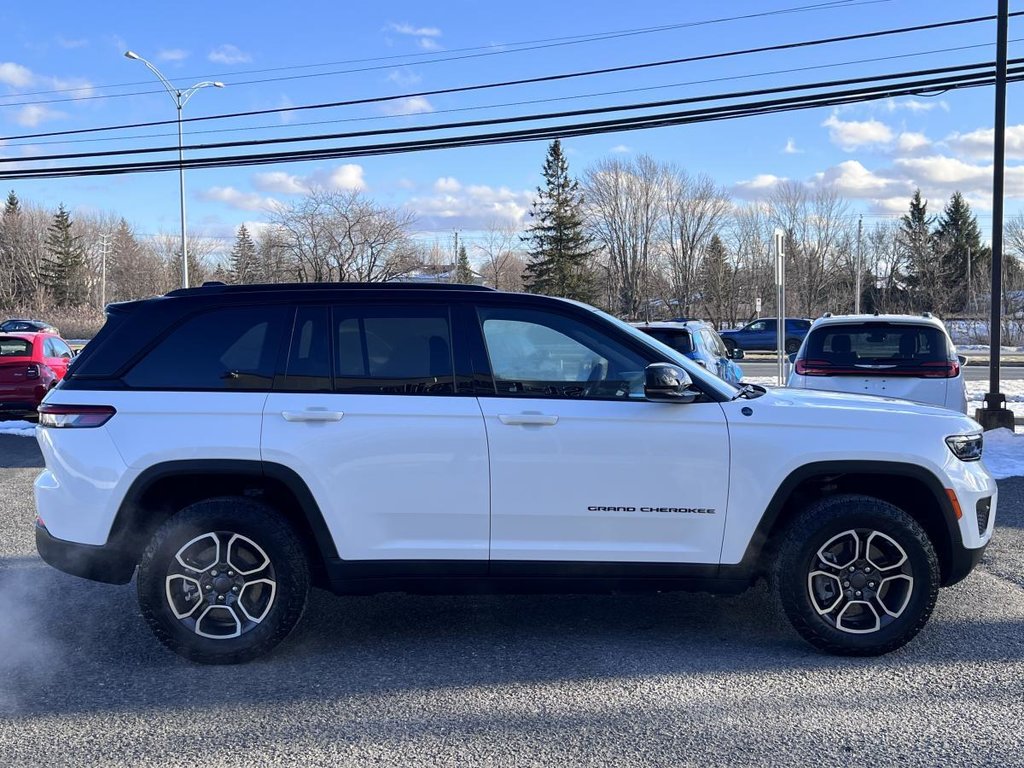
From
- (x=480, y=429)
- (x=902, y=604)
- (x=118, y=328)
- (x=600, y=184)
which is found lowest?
(x=902, y=604)

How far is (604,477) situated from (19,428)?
40.1ft

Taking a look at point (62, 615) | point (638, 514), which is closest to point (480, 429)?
point (638, 514)

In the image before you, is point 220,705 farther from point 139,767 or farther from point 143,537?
point 143,537

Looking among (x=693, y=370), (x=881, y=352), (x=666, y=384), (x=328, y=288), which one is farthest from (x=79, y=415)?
(x=881, y=352)

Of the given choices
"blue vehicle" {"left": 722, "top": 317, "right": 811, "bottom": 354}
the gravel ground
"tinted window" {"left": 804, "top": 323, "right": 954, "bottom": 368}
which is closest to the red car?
the gravel ground

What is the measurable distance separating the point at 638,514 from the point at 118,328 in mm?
2818

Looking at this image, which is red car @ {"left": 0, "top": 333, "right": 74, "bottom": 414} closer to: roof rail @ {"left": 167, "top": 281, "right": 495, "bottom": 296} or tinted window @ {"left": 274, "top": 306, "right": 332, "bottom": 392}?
roof rail @ {"left": 167, "top": 281, "right": 495, "bottom": 296}

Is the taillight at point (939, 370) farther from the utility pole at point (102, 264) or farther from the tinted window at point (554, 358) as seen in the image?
the utility pole at point (102, 264)

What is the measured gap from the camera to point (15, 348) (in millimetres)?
13031

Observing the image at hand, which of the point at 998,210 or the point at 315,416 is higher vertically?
the point at 998,210

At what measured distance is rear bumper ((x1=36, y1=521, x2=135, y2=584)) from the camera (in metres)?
4.14

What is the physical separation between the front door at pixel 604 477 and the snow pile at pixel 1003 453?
5.96m

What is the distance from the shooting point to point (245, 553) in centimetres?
418

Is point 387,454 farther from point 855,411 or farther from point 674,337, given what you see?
point 674,337
